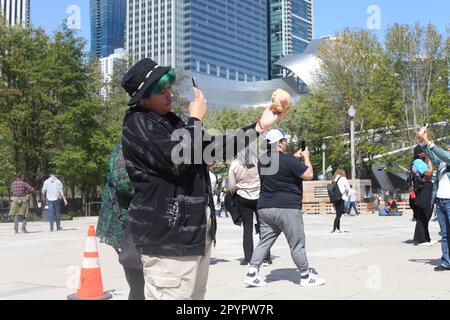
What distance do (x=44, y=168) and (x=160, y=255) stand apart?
29773 millimetres

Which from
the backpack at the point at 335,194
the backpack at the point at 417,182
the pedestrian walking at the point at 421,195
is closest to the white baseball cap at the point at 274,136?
the pedestrian walking at the point at 421,195

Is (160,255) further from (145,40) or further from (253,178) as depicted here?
(145,40)

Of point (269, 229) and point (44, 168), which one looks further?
point (44, 168)

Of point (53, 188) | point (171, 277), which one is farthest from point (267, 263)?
point (53, 188)

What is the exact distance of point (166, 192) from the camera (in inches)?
111

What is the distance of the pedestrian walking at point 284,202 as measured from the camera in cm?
641

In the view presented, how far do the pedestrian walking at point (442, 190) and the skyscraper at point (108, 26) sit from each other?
152567 millimetres

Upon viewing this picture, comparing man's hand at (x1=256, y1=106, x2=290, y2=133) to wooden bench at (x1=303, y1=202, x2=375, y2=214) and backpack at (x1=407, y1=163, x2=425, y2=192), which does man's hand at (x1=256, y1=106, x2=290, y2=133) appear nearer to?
backpack at (x1=407, y1=163, x2=425, y2=192)

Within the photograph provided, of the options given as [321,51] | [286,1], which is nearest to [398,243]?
[321,51]

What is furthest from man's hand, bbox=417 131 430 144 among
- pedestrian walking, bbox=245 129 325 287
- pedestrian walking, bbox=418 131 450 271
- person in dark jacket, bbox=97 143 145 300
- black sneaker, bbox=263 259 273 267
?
person in dark jacket, bbox=97 143 145 300

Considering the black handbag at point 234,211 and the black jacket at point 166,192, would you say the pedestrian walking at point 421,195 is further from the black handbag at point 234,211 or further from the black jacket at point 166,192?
the black jacket at point 166,192

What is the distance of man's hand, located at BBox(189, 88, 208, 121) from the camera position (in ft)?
9.53

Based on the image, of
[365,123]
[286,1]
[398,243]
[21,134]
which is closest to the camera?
[398,243]

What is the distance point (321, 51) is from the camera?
136ft
